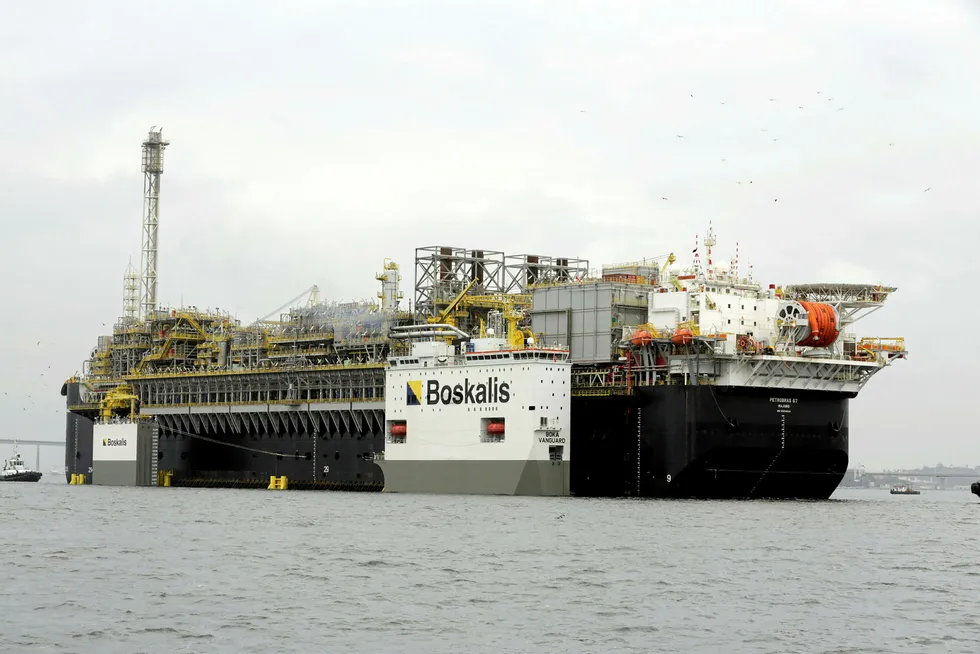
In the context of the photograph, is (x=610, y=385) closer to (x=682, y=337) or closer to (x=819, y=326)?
(x=682, y=337)

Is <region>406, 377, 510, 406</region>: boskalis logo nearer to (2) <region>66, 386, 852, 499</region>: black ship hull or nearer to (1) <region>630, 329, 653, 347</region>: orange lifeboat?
(2) <region>66, 386, 852, 499</region>: black ship hull

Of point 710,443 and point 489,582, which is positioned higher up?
point 710,443

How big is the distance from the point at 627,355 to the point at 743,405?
6554mm

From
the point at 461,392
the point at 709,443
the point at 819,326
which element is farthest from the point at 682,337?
the point at 461,392

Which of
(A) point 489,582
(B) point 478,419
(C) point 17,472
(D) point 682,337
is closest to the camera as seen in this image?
(A) point 489,582

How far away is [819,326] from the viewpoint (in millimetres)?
75000

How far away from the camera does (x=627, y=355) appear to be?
78.5 m

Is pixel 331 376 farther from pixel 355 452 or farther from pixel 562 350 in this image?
pixel 562 350

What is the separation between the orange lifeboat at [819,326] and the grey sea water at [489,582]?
12.2 m

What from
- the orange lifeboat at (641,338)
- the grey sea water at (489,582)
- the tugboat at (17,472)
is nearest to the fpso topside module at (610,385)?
the orange lifeboat at (641,338)

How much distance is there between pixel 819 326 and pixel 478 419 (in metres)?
17.0

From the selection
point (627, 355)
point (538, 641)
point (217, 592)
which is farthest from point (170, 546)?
point (627, 355)

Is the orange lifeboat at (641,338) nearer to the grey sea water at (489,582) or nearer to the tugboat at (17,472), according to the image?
the grey sea water at (489,582)

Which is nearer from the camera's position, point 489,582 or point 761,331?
point 489,582
